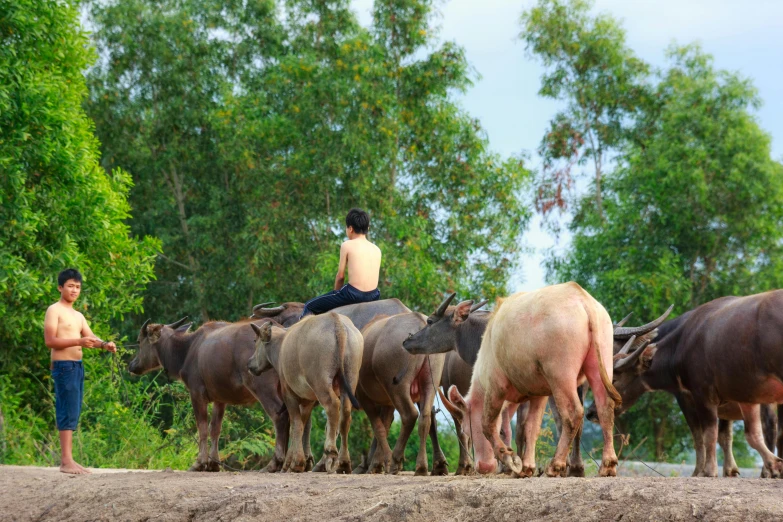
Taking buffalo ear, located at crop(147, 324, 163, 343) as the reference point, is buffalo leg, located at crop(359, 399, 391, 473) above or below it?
below

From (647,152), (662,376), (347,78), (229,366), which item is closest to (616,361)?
(662,376)

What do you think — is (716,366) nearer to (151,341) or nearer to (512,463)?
(512,463)

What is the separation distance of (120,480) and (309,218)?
67.8 feet

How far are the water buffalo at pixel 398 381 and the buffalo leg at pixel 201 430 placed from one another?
2.24 metres

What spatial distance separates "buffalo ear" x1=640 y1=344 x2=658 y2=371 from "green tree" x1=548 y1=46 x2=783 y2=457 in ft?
72.1

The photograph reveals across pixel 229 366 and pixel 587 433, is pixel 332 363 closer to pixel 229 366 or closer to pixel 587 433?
→ pixel 229 366

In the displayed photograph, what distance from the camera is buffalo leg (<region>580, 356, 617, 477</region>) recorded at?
7680 mm

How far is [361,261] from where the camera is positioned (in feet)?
39.0

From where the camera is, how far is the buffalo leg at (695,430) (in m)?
10.7

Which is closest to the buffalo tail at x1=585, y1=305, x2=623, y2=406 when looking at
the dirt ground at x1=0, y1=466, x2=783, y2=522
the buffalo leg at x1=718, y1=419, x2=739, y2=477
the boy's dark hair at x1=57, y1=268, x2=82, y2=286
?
the dirt ground at x1=0, y1=466, x2=783, y2=522

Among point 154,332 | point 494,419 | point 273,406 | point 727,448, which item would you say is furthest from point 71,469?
point 727,448

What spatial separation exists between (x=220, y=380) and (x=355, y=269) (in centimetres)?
214

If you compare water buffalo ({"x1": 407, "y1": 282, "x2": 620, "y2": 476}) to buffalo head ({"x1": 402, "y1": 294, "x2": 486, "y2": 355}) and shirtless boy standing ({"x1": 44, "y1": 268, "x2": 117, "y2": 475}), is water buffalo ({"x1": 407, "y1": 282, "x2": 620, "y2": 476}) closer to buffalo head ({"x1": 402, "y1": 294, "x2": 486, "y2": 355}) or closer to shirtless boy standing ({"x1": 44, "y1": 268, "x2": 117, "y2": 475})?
buffalo head ({"x1": 402, "y1": 294, "x2": 486, "y2": 355})

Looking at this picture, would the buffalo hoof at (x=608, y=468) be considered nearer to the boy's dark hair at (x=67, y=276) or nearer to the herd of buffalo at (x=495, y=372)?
the herd of buffalo at (x=495, y=372)
